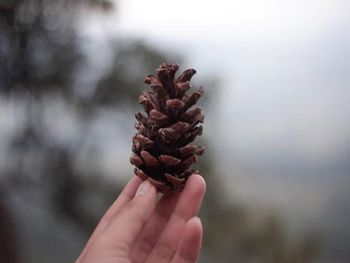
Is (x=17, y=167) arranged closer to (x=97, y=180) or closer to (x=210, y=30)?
(x=97, y=180)

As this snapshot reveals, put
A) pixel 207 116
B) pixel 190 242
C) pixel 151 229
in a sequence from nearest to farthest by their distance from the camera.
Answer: pixel 190 242
pixel 151 229
pixel 207 116

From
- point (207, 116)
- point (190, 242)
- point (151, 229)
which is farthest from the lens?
point (207, 116)

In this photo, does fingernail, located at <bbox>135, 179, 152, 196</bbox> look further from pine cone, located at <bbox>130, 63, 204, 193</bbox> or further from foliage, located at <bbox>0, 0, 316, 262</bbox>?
foliage, located at <bbox>0, 0, 316, 262</bbox>

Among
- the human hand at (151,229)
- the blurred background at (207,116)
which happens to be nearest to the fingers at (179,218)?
the human hand at (151,229)

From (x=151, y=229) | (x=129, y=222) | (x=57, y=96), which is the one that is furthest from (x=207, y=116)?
(x=129, y=222)

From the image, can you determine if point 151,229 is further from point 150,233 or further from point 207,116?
point 207,116

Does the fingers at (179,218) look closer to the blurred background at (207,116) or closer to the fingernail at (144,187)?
the fingernail at (144,187)
